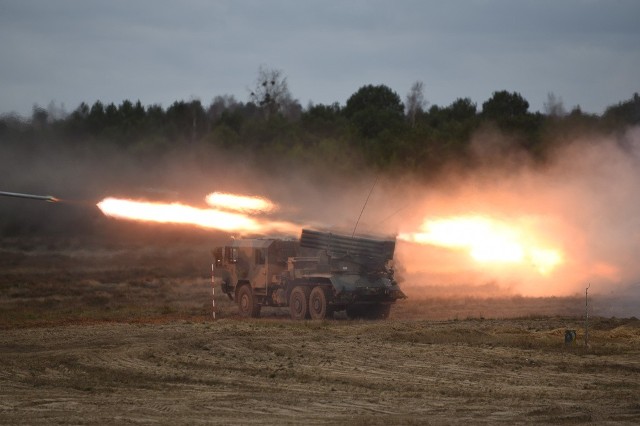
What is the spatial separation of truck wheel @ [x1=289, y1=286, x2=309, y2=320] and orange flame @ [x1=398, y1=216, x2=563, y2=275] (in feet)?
18.0

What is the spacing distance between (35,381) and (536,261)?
83.3 feet

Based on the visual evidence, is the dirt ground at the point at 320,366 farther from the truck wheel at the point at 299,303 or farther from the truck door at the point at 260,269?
the truck door at the point at 260,269

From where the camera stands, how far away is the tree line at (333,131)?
192 feet

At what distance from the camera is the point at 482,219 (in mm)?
41531

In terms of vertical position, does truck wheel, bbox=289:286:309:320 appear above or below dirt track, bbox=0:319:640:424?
above

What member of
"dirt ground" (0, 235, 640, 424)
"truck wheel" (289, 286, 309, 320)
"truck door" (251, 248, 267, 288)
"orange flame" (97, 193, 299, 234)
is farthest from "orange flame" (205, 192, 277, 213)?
"dirt ground" (0, 235, 640, 424)

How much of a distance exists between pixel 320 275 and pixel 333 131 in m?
51.3

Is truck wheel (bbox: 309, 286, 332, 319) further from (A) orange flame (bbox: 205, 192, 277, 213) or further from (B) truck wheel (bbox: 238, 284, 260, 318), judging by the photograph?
(A) orange flame (bbox: 205, 192, 277, 213)

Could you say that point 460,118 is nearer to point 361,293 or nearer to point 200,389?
point 361,293

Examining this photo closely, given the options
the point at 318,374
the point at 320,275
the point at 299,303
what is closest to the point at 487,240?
the point at 320,275

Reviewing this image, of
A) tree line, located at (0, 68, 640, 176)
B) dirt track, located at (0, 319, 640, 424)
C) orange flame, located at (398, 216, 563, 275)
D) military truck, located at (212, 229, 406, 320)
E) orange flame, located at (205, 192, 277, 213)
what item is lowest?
dirt track, located at (0, 319, 640, 424)

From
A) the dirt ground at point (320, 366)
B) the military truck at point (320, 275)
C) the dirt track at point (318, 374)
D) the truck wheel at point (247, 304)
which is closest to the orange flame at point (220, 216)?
the military truck at point (320, 275)

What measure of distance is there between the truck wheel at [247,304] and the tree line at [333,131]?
15.9 m

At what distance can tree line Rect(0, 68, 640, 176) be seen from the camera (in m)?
58.5
